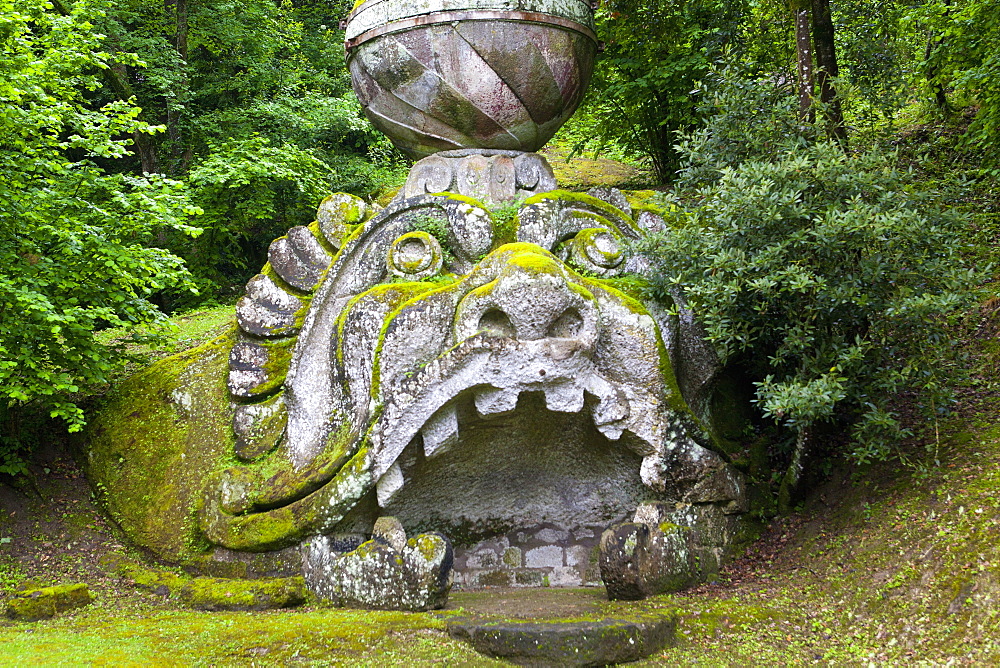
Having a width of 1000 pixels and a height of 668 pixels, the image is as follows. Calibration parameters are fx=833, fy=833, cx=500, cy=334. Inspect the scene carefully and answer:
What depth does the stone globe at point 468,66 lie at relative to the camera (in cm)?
644

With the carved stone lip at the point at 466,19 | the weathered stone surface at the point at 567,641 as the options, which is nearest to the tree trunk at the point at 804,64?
the carved stone lip at the point at 466,19

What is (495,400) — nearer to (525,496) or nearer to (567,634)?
(525,496)

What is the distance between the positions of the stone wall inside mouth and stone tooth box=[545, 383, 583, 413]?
295 millimetres

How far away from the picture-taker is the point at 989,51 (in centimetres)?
852

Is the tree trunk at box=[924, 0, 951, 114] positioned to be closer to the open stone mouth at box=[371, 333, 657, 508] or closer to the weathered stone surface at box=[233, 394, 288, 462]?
the open stone mouth at box=[371, 333, 657, 508]

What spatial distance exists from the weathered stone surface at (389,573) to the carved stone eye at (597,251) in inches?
90.3

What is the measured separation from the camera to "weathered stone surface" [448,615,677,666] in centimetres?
421

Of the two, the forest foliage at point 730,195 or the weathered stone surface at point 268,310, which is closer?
the forest foliage at point 730,195

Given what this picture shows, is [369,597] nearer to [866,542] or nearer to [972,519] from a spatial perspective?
[866,542]

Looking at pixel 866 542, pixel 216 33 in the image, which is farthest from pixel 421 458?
pixel 216 33

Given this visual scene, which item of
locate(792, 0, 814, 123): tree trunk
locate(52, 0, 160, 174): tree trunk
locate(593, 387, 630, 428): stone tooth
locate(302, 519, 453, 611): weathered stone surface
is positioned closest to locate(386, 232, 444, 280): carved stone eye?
locate(593, 387, 630, 428): stone tooth

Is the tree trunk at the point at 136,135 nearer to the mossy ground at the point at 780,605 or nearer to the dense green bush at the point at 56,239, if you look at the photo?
the dense green bush at the point at 56,239

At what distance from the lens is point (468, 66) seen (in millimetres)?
6500

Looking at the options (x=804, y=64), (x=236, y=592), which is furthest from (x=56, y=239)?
(x=804, y=64)
